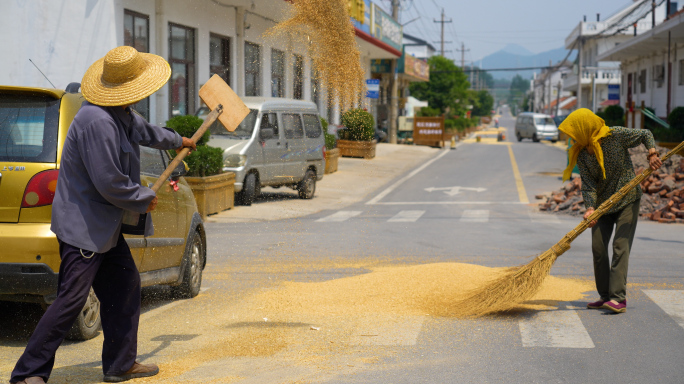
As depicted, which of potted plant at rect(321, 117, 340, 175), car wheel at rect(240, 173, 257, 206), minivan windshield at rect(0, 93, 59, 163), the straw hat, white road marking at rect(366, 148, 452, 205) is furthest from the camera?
potted plant at rect(321, 117, 340, 175)

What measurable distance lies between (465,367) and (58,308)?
2.46 meters

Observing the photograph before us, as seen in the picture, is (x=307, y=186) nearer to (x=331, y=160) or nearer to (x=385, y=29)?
(x=331, y=160)

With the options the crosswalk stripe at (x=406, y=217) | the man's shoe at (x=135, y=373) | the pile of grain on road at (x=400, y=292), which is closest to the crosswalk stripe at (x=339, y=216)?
the crosswalk stripe at (x=406, y=217)

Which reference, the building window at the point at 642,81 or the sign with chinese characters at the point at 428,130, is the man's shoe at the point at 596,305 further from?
the building window at the point at 642,81

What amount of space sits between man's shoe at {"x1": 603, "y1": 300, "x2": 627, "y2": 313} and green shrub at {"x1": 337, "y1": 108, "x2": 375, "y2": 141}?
645cm

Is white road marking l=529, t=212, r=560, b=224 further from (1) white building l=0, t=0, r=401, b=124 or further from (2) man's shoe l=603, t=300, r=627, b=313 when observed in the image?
(2) man's shoe l=603, t=300, r=627, b=313

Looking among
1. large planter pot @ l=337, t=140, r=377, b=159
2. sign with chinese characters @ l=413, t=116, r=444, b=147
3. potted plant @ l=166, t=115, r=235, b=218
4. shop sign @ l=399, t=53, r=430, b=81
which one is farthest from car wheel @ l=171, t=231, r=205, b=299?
shop sign @ l=399, t=53, r=430, b=81

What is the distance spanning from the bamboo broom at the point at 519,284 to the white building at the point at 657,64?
24.4 meters

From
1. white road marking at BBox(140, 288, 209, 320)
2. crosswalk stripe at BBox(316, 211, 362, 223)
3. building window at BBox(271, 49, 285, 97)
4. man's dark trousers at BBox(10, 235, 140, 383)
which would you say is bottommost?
crosswalk stripe at BBox(316, 211, 362, 223)

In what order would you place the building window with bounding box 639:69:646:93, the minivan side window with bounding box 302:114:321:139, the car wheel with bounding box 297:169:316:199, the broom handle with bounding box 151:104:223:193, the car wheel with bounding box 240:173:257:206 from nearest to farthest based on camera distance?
the broom handle with bounding box 151:104:223:193
the car wheel with bounding box 240:173:257:206
the minivan side window with bounding box 302:114:321:139
the car wheel with bounding box 297:169:316:199
the building window with bounding box 639:69:646:93

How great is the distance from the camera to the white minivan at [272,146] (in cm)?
1571

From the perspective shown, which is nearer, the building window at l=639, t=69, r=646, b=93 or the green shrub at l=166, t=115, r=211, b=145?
the green shrub at l=166, t=115, r=211, b=145

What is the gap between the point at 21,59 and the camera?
46.1 feet

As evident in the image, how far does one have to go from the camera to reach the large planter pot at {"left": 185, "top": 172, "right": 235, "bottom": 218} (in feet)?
46.0
